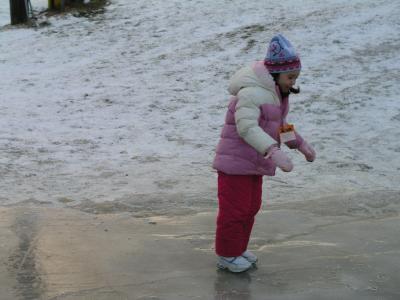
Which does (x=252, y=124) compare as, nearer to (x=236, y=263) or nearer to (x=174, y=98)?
(x=236, y=263)

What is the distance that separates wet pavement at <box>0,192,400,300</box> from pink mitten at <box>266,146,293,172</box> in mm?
756

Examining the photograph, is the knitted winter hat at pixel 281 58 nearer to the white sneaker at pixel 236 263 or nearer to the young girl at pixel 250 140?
the young girl at pixel 250 140

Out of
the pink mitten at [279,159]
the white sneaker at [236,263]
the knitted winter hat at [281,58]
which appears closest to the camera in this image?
the pink mitten at [279,159]

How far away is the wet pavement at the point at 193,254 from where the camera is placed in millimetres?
3711

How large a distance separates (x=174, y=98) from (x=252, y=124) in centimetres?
490

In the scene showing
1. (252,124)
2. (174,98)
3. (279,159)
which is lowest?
(174,98)

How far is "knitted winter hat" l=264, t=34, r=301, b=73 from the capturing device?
364 cm

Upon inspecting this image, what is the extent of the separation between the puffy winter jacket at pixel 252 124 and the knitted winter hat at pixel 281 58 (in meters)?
0.06

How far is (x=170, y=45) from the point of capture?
10.9 meters

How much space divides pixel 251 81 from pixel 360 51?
6585 millimetres

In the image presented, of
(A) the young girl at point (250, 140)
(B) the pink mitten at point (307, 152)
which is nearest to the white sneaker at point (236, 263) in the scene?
(A) the young girl at point (250, 140)

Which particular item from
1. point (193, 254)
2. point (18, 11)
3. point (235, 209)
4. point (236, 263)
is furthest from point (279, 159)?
point (18, 11)

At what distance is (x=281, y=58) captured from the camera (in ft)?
12.0

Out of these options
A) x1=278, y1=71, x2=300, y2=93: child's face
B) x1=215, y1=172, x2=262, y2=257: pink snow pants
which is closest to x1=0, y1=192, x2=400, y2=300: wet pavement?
x1=215, y1=172, x2=262, y2=257: pink snow pants
